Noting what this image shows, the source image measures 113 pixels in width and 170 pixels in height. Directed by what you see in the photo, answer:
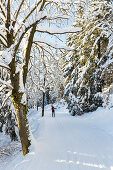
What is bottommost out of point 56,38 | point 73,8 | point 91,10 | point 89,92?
point 89,92

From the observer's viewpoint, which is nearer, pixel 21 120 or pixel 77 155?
pixel 77 155

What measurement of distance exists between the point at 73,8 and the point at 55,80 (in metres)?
2.88

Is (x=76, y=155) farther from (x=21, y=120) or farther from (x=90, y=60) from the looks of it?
(x=90, y=60)

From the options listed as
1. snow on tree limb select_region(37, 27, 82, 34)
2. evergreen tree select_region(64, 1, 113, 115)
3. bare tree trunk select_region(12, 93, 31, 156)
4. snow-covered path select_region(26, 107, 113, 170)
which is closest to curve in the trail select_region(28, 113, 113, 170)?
snow-covered path select_region(26, 107, 113, 170)

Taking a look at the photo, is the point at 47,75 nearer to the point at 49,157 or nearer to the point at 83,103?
the point at 49,157

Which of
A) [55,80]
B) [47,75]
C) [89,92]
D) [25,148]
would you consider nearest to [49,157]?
[25,148]

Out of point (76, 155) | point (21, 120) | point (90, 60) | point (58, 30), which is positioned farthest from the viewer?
point (90, 60)

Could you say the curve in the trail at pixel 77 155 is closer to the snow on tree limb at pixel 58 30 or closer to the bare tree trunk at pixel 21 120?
the bare tree trunk at pixel 21 120

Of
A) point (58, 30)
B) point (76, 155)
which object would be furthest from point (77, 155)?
point (58, 30)

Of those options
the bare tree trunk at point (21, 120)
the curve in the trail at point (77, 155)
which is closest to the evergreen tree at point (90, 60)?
the curve in the trail at point (77, 155)

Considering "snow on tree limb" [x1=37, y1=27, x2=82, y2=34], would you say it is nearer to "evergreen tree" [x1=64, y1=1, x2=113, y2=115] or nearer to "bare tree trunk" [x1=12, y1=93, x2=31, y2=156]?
"bare tree trunk" [x1=12, y1=93, x2=31, y2=156]

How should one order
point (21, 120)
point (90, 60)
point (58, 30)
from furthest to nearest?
point (90, 60) < point (21, 120) < point (58, 30)

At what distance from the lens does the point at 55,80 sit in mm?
5695

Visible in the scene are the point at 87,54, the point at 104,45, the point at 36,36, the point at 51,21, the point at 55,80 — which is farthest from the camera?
the point at 87,54
